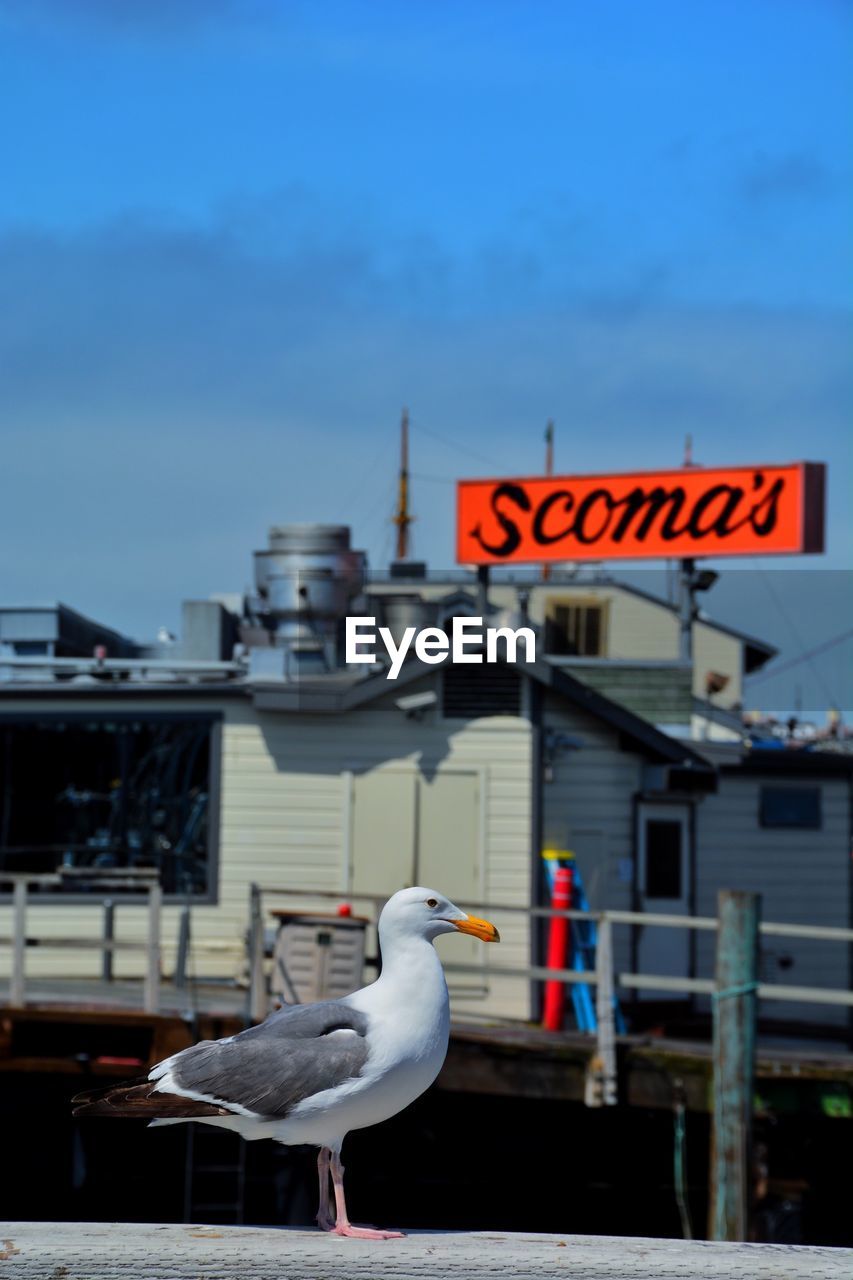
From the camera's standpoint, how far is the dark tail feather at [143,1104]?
353 centimetres

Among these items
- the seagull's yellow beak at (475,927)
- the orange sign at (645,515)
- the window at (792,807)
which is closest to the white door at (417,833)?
the window at (792,807)

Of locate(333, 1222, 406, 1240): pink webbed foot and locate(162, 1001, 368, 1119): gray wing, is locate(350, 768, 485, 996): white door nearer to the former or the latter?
locate(162, 1001, 368, 1119): gray wing

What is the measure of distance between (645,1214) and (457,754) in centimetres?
476

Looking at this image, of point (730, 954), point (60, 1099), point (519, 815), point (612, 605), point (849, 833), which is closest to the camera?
point (730, 954)

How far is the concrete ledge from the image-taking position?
123 inches

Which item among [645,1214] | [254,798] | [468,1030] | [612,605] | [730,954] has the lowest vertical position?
[645,1214]

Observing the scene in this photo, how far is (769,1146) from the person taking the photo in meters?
14.5

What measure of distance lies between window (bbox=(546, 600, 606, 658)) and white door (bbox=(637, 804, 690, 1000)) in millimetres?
24386

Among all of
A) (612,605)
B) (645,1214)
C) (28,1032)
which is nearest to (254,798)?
(28,1032)

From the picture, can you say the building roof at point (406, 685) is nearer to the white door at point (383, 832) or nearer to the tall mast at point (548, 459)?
the white door at point (383, 832)

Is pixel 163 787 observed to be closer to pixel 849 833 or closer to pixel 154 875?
pixel 154 875

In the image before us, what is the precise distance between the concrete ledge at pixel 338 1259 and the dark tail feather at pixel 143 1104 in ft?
A: 0.96

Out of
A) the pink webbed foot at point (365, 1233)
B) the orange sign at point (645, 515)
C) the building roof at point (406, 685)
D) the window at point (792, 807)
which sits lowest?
the pink webbed foot at point (365, 1233)

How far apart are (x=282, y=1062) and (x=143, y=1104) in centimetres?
31
